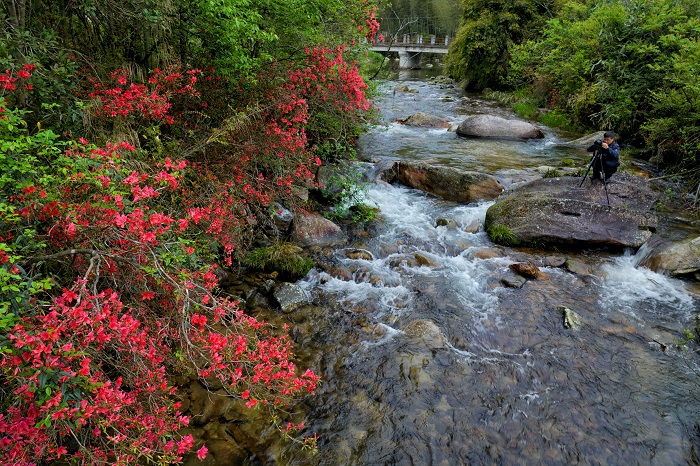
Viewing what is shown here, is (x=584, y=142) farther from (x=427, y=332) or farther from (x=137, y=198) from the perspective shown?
(x=137, y=198)

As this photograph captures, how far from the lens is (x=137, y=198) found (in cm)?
307

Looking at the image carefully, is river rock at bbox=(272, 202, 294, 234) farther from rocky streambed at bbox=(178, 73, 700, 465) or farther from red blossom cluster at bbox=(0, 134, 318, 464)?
red blossom cluster at bbox=(0, 134, 318, 464)

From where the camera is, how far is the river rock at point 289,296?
626 centimetres

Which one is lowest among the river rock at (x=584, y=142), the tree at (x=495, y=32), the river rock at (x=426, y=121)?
the river rock at (x=584, y=142)

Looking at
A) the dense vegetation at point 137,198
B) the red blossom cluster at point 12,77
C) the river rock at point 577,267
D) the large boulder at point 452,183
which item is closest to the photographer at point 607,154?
the large boulder at point 452,183

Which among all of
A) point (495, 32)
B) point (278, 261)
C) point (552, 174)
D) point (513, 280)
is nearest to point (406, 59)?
point (495, 32)

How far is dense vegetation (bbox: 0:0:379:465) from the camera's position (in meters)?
2.58

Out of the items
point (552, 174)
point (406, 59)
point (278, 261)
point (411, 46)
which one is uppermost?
point (411, 46)

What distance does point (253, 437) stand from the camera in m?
4.18

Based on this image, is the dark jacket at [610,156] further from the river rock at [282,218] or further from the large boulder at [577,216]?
the river rock at [282,218]

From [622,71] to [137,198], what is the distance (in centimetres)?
1664

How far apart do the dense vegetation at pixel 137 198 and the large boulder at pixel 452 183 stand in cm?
361

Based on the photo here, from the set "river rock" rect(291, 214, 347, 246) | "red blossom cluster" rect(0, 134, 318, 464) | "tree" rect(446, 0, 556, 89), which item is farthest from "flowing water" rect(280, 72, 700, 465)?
"tree" rect(446, 0, 556, 89)

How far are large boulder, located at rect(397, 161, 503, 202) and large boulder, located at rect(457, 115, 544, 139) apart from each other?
6.19m
